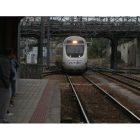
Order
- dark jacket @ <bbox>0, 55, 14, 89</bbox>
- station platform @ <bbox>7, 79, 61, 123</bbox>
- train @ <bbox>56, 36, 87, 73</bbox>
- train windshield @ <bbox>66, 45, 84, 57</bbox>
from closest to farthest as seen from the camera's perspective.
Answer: dark jacket @ <bbox>0, 55, 14, 89</bbox> < station platform @ <bbox>7, 79, 61, 123</bbox> < train @ <bbox>56, 36, 87, 73</bbox> < train windshield @ <bbox>66, 45, 84, 57</bbox>

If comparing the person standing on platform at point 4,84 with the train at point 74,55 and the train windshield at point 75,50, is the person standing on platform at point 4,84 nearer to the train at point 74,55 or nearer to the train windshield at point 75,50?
the train at point 74,55

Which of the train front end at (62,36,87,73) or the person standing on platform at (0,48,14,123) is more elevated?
the train front end at (62,36,87,73)

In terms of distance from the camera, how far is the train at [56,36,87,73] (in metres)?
23.0

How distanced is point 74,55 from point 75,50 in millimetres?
435

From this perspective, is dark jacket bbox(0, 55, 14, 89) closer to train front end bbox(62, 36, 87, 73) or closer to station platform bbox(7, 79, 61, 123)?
station platform bbox(7, 79, 61, 123)

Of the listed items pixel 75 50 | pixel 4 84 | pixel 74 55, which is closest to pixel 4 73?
pixel 4 84

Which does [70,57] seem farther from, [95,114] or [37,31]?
[95,114]

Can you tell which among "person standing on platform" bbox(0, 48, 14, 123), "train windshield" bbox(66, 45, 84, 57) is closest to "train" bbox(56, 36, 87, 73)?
"train windshield" bbox(66, 45, 84, 57)

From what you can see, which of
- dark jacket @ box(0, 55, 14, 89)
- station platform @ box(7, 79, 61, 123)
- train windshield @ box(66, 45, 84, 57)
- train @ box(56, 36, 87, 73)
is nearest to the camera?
dark jacket @ box(0, 55, 14, 89)

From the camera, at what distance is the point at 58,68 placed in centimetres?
3169

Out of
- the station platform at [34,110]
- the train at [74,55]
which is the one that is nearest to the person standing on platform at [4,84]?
the station platform at [34,110]

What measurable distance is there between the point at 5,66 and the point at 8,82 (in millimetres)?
327

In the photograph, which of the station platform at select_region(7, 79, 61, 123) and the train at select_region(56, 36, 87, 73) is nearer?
the station platform at select_region(7, 79, 61, 123)

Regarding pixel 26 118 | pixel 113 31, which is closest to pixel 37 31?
pixel 113 31
